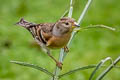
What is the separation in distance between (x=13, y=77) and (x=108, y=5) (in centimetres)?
175

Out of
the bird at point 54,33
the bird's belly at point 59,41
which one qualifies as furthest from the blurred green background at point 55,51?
the bird's belly at point 59,41

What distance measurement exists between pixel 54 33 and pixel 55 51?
2244 millimetres

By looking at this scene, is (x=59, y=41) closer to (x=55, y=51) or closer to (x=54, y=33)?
(x=54, y=33)

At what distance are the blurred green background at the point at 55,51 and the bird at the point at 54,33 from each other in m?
1.67

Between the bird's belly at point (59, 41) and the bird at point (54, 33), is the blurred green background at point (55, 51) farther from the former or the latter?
the bird's belly at point (59, 41)

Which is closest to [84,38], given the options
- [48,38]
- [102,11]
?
[102,11]

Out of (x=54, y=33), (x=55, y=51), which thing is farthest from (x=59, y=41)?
(x=55, y=51)

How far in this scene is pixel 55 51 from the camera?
4.03m

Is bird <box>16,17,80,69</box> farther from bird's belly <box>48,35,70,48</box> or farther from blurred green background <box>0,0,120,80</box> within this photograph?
blurred green background <box>0,0,120,80</box>

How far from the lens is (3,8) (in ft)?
15.5

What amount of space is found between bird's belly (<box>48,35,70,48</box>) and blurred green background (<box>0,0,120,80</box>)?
5.80 feet

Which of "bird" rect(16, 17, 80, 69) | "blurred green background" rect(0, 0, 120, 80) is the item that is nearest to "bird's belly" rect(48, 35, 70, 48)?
"bird" rect(16, 17, 80, 69)

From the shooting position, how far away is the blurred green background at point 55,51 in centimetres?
374

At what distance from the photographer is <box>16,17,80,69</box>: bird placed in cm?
156
